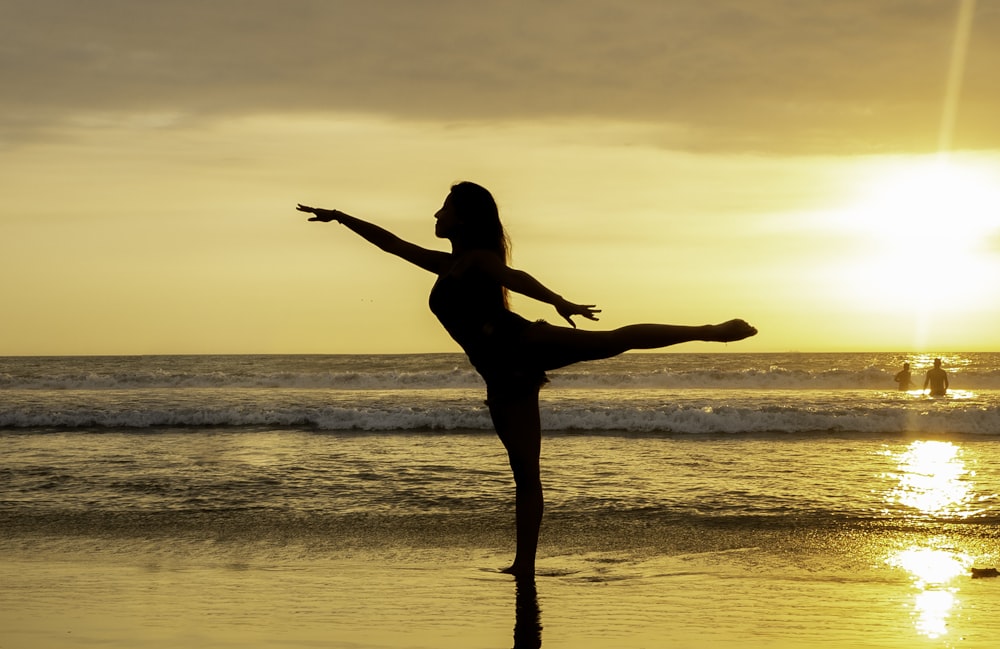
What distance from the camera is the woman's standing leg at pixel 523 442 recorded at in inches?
205

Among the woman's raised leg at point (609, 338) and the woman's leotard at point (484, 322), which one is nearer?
the woman's raised leg at point (609, 338)

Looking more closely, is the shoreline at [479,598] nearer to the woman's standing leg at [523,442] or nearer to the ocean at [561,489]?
the ocean at [561,489]

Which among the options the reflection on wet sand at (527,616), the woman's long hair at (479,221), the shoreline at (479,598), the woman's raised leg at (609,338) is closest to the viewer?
the woman's raised leg at (609,338)

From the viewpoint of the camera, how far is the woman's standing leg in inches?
205

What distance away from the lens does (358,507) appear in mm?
9625

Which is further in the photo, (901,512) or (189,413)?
(189,413)

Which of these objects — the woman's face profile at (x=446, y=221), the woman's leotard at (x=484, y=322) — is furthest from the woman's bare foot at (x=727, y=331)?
the woman's face profile at (x=446, y=221)

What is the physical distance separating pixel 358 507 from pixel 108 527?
7.33 ft

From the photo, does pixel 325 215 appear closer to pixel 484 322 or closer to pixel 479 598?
pixel 484 322

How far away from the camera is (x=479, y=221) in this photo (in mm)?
5109

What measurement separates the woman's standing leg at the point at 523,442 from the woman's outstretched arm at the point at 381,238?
2.74 ft

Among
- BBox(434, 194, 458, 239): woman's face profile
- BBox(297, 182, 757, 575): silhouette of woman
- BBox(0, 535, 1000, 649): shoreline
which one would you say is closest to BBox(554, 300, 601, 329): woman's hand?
BBox(297, 182, 757, 575): silhouette of woman

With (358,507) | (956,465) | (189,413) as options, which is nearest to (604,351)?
(358,507)

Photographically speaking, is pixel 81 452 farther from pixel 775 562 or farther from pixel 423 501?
pixel 775 562
